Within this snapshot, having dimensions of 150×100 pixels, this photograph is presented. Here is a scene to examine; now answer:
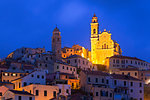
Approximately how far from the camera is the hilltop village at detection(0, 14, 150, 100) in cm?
6475

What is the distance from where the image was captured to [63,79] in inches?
2982

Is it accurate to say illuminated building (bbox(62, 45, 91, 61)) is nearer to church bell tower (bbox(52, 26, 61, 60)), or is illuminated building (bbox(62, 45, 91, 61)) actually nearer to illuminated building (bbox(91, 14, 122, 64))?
illuminated building (bbox(91, 14, 122, 64))

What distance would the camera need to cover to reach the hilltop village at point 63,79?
2549 inches

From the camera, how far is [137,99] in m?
78.1

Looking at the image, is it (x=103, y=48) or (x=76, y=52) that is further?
(x=76, y=52)

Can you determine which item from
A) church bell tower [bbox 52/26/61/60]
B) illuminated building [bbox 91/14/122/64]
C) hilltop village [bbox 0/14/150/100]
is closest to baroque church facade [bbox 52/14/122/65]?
illuminated building [bbox 91/14/122/64]

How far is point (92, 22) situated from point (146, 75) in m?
45.6

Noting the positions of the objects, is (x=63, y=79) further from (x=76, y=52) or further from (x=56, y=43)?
(x=76, y=52)

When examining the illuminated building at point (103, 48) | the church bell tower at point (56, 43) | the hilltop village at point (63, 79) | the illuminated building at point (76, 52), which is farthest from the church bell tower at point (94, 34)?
the church bell tower at point (56, 43)

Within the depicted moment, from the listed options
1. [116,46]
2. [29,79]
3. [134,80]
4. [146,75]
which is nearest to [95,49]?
[116,46]

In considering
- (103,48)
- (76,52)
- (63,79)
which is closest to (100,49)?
(103,48)

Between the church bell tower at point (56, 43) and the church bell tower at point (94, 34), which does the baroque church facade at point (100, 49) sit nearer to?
the church bell tower at point (94, 34)

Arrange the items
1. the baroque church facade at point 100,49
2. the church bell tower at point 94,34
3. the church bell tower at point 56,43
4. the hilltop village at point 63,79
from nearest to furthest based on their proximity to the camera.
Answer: the hilltop village at point 63,79, the church bell tower at point 56,43, the baroque church facade at point 100,49, the church bell tower at point 94,34

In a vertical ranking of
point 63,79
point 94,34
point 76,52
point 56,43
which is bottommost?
point 63,79
